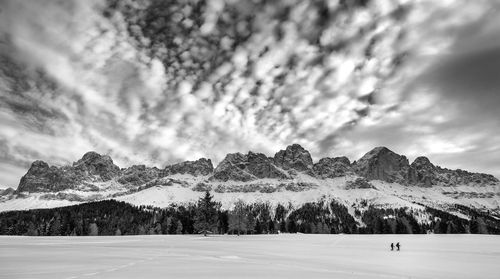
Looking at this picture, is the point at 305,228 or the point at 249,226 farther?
the point at 305,228

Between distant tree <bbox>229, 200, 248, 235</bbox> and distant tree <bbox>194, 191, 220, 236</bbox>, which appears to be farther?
distant tree <bbox>229, 200, 248, 235</bbox>

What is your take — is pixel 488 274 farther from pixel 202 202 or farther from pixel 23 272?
pixel 202 202

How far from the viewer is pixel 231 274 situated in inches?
682

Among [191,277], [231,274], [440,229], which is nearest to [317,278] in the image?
[231,274]

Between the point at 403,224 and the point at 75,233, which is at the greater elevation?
the point at 403,224

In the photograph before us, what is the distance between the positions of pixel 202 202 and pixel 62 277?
8300 centimetres

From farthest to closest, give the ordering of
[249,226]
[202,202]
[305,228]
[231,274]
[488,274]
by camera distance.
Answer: [305,228] < [249,226] < [202,202] < [488,274] < [231,274]

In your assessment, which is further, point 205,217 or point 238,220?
point 238,220

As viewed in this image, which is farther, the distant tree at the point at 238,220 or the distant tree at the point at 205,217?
the distant tree at the point at 238,220

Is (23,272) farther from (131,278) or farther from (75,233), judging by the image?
(75,233)

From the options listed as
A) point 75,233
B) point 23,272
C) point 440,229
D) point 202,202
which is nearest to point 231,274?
point 23,272

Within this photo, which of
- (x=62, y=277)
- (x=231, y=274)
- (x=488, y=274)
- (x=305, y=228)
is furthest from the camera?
(x=305, y=228)

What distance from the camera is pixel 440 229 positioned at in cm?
15488

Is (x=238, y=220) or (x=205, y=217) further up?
(x=205, y=217)
